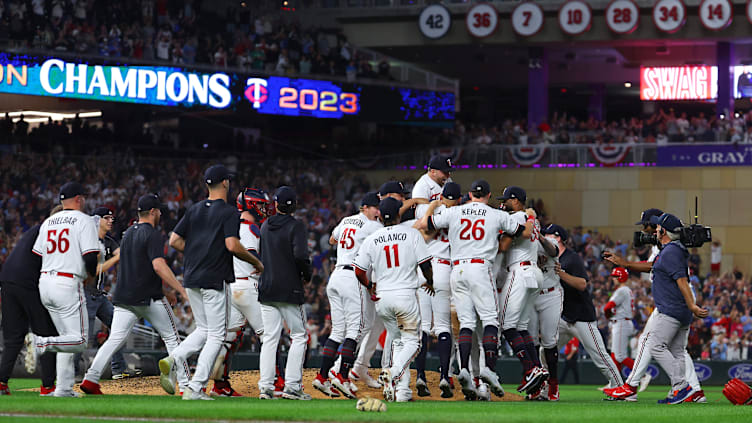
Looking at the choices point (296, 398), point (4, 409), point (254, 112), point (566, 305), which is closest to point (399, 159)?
point (254, 112)

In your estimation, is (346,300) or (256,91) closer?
(346,300)

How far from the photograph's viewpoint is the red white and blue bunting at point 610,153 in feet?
112

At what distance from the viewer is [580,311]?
14.0 m

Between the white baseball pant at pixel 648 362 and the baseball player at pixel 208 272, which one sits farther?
the white baseball pant at pixel 648 362

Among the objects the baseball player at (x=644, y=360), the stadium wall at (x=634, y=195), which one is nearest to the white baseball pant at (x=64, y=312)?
the baseball player at (x=644, y=360)

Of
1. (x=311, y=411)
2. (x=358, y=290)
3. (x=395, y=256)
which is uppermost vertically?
(x=395, y=256)

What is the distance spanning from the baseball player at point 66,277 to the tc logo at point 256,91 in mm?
22153

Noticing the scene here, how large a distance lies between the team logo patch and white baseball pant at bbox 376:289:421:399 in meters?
12.8

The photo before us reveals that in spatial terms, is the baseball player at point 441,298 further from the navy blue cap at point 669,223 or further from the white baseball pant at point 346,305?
the navy blue cap at point 669,223

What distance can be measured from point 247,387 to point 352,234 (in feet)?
8.11

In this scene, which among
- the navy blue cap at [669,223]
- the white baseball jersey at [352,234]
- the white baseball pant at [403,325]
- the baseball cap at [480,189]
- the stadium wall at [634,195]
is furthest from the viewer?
the stadium wall at [634,195]

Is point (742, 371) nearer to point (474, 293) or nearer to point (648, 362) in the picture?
point (648, 362)

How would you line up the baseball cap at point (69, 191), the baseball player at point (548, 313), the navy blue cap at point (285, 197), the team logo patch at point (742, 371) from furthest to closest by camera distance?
the team logo patch at point (742, 371) < the baseball player at point (548, 313) < the navy blue cap at point (285, 197) < the baseball cap at point (69, 191)

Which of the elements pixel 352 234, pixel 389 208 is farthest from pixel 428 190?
pixel 389 208
